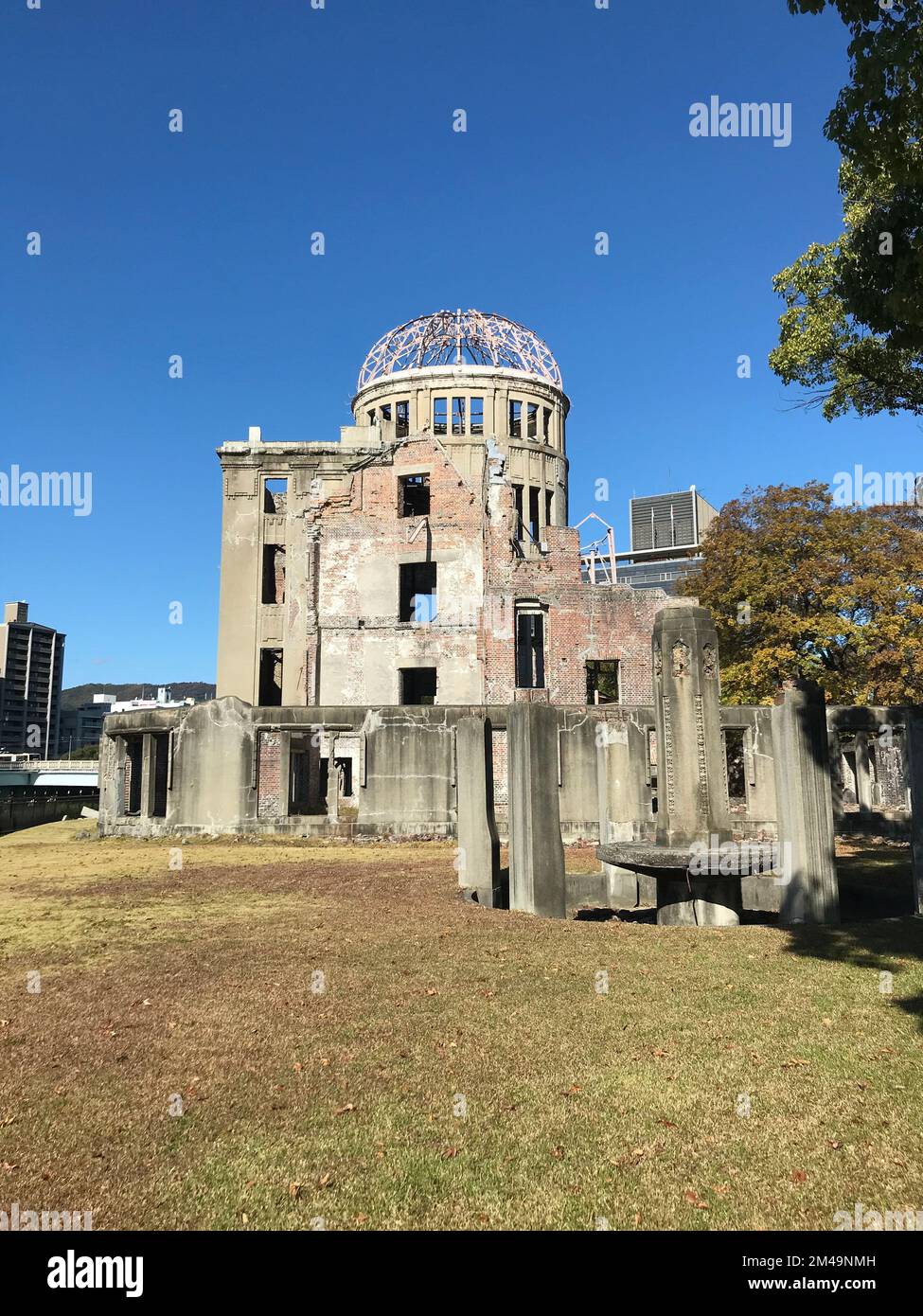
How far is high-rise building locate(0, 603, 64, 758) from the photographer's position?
104 meters

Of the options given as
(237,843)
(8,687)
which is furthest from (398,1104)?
(8,687)

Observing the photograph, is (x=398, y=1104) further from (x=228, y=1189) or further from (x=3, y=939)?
(x=3, y=939)

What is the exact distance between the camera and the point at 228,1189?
12.6 ft

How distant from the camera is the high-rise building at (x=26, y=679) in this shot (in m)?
104

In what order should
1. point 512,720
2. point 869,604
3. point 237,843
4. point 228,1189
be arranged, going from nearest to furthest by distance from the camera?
point 228,1189 → point 512,720 → point 237,843 → point 869,604

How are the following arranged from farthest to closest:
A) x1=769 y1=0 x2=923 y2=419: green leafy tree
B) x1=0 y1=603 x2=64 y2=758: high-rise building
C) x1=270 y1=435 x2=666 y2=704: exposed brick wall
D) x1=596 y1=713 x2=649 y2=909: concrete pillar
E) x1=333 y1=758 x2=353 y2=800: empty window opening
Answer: x1=0 y1=603 x2=64 y2=758: high-rise building, x1=333 y1=758 x2=353 y2=800: empty window opening, x1=270 y1=435 x2=666 y2=704: exposed brick wall, x1=596 y1=713 x2=649 y2=909: concrete pillar, x1=769 y1=0 x2=923 y2=419: green leafy tree

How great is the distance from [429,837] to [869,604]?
14.8 m

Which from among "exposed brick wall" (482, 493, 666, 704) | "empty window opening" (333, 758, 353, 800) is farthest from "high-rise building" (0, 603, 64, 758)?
"exposed brick wall" (482, 493, 666, 704)

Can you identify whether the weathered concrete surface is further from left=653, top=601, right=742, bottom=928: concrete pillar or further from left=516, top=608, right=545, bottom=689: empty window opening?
left=516, top=608, right=545, bottom=689: empty window opening

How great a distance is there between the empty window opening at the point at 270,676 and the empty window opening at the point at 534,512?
13.5 m

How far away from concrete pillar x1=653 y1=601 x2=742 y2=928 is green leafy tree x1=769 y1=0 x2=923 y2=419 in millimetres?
4292

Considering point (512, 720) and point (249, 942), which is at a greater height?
point (512, 720)

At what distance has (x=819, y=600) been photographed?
25969mm
